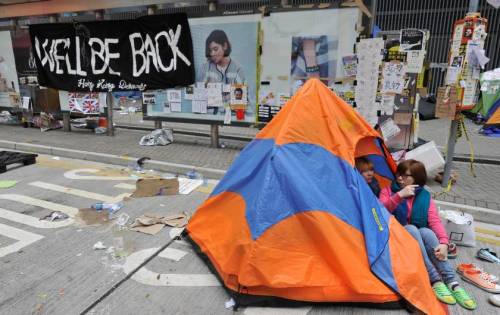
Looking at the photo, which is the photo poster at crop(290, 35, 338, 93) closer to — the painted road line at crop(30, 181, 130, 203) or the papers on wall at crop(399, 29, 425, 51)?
the papers on wall at crop(399, 29, 425, 51)

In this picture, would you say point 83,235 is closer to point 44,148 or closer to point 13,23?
point 44,148

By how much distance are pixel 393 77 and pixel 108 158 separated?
5164 millimetres

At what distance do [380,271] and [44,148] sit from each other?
711 centimetres

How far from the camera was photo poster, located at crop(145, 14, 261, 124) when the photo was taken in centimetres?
A: 666

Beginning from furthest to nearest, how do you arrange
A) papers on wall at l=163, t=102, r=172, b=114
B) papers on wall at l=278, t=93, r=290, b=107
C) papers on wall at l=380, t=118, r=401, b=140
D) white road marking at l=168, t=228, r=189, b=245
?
papers on wall at l=163, t=102, r=172, b=114 < papers on wall at l=278, t=93, r=290, b=107 < papers on wall at l=380, t=118, r=401, b=140 < white road marking at l=168, t=228, r=189, b=245

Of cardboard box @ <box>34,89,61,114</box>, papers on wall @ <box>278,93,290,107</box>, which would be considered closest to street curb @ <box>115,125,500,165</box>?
papers on wall @ <box>278,93,290,107</box>

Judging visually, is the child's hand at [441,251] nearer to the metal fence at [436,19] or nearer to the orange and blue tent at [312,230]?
the orange and blue tent at [312,230]

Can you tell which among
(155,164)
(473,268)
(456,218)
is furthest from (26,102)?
(473,268)

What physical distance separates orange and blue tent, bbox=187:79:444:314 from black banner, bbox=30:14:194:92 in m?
4.68

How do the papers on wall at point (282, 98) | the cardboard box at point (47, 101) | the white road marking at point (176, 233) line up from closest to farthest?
the white road marking at point (176, 233) < the papers on wall at point (282, 98) < the cardboard box at point (47, 101)

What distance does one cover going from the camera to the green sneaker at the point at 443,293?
2.73m

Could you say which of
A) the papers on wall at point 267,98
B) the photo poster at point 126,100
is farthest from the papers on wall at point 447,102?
the photo poster at point 126,100

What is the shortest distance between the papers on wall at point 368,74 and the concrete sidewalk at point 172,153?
1.55m

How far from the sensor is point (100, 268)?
126 inches
